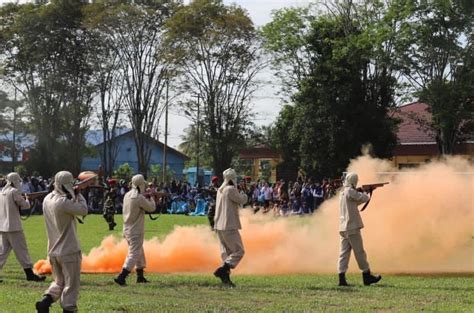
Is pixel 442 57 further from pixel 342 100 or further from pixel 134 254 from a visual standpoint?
A: pixel 134 254

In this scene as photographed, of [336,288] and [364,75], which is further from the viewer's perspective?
[364,75]

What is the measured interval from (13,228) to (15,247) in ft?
1.35

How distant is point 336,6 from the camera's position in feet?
160

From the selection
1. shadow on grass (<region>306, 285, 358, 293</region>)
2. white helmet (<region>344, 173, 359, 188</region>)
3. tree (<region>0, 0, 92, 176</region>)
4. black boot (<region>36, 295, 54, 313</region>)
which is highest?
tree (<region>0, 0, 92, 176</region>)

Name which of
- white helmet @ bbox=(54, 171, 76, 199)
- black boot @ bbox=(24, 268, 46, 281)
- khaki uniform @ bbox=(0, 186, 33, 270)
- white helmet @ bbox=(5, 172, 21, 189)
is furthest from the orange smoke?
white helmet @ bbox=(54, 171, 76, 199)

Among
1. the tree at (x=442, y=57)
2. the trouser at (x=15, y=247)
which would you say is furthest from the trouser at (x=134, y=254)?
the tree at (x=442, y=57)

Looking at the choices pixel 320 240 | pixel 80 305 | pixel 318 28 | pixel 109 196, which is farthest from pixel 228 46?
pixel 80 305

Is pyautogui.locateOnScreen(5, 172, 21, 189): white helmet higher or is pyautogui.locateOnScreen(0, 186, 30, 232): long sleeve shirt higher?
pyautogui.locateOnScreen(5, 172, 21, 189): white helmet

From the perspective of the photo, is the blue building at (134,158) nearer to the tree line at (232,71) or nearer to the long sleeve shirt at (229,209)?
the tree line at (232,71)

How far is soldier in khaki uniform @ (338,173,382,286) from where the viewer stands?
15484mm

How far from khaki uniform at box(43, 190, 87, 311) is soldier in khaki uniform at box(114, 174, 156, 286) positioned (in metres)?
4.51

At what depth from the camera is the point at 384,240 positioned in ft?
66.0

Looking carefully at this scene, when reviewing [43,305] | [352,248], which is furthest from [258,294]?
[43,305]

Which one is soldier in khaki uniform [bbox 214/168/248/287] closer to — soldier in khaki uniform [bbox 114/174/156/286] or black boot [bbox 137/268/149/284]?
soldier in khaki uniform [bbox 114/174/156/286]
